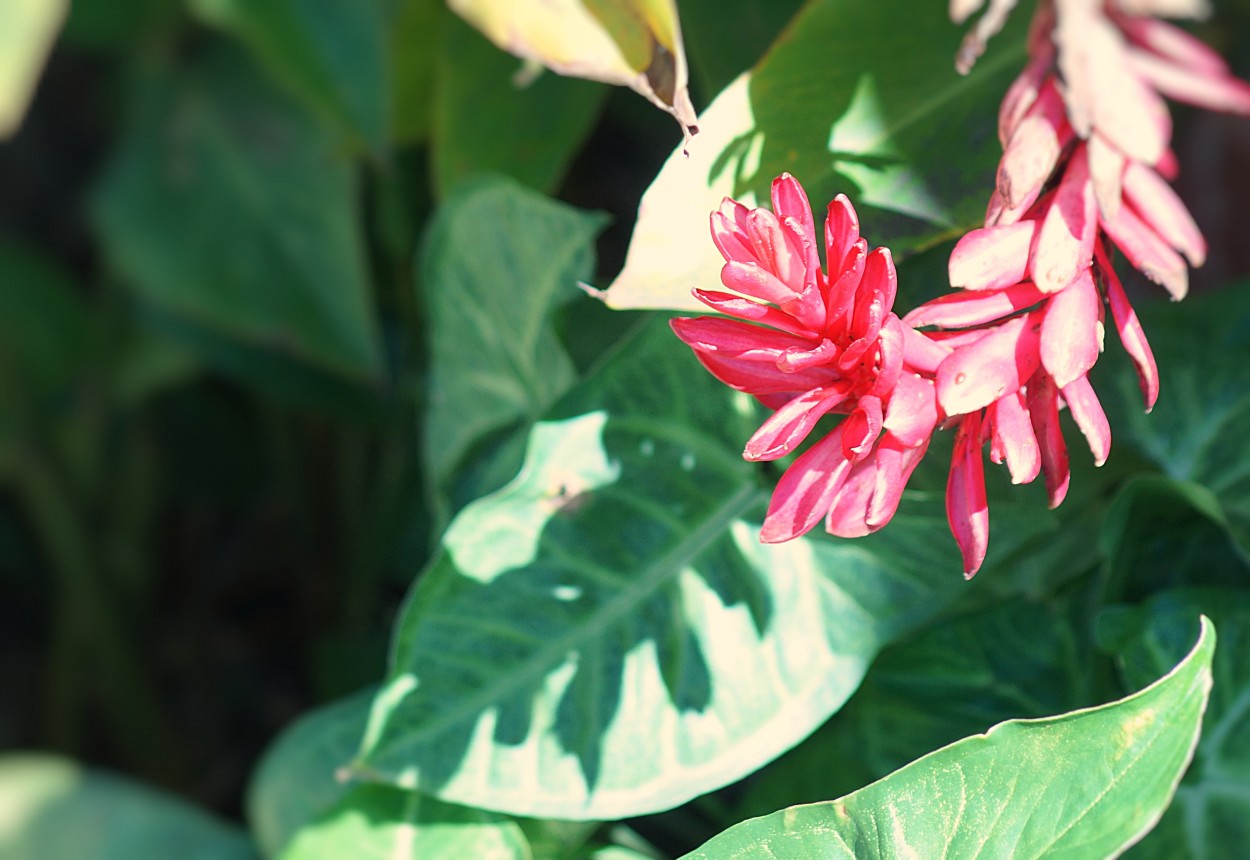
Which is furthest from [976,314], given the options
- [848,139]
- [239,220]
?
[239,220]

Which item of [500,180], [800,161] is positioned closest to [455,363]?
[500,180]

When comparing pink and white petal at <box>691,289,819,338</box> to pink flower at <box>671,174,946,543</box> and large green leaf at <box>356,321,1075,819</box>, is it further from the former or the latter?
large green leaf at <box>356,321,1075,819</box>

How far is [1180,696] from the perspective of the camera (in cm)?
37

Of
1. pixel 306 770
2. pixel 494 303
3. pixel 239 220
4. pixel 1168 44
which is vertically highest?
pixel 1168 44

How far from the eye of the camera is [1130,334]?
1.05 ft

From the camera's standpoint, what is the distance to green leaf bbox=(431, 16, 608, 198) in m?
0.68

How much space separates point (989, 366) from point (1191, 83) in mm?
81

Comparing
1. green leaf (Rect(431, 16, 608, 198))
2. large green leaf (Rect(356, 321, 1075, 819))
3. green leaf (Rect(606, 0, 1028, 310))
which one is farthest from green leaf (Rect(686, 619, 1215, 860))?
green leaf (Rect(431, 16, 608, 198))

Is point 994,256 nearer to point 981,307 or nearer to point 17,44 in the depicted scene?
point 981,307

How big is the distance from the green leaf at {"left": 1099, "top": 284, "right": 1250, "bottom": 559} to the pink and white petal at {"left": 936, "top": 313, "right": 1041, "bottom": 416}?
0.21 m

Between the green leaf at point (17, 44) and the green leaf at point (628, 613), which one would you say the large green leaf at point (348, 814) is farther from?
the green leaf at point (17, 44)

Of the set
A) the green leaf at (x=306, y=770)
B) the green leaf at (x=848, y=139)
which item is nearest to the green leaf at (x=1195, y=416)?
the green leaf at (x=848, y=139)

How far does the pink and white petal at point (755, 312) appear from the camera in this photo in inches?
12.5

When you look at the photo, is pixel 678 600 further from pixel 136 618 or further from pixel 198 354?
pixel 136 618
